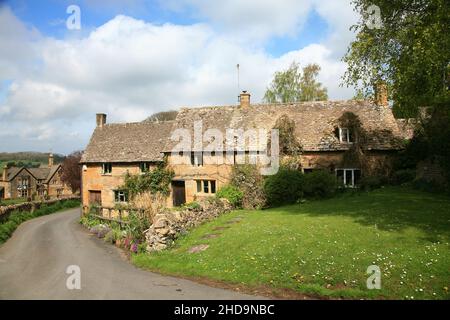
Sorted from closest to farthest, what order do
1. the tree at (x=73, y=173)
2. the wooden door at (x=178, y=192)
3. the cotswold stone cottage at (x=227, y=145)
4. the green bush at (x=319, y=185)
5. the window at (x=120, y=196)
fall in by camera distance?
1. the green bush at (x=319, y=185)
2. the cotswold stone cottage at (x=227, y=145)
3. the wooden door at (x=178, y=192)
4. the window at (x=120, y=196)
5. the tree at (x=73, y=173)

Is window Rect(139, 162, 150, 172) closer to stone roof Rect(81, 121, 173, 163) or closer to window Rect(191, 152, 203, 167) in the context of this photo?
stone roof Rect(81, 121, 173, 163)

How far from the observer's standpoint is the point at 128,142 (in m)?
37.8

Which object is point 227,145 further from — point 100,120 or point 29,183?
point 29,183

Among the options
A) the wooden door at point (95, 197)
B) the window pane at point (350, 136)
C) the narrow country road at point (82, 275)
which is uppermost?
the window pane at point (350, 136)

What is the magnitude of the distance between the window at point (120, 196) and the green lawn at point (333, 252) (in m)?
17.0

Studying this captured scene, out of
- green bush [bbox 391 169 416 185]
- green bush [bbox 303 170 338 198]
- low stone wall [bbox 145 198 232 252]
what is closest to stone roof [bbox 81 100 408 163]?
green bush [bbox 391 169 416 185]

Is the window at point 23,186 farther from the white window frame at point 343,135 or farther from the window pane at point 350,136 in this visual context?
the window pane at point 350,136

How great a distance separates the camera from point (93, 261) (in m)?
17.5

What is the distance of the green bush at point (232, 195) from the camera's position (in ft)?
→ 91.0

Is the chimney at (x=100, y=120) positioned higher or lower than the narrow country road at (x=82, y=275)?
higher

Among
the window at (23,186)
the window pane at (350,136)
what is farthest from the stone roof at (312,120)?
the window at (23,186)

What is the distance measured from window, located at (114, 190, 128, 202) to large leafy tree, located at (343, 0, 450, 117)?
76.5 feet

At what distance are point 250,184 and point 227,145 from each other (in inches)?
208

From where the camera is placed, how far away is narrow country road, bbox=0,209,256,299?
1212cm
